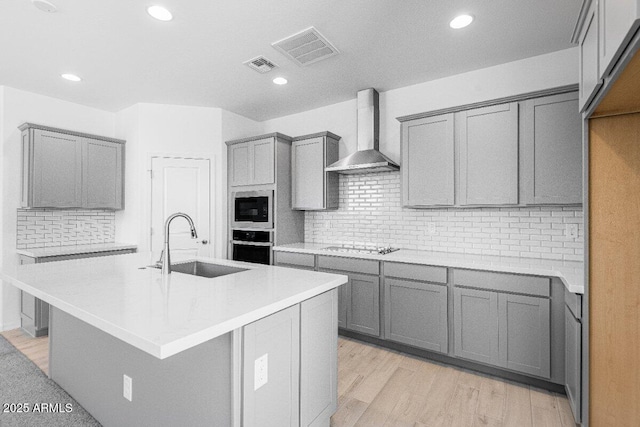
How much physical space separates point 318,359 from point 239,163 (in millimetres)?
3275

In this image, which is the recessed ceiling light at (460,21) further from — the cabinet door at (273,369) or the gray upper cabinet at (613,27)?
the cabinet door at (273,369)

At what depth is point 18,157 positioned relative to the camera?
3854 millimetres

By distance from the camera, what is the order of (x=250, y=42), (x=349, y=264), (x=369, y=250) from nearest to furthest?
(x=250, y=42), (x=349, y=264), (x=369, y=250)

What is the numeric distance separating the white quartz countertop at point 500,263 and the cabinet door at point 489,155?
1.75ft

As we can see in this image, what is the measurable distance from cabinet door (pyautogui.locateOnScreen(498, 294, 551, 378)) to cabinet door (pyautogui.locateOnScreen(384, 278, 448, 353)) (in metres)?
0.46

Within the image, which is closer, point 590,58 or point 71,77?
point 590,58

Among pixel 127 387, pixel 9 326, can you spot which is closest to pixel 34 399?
pixel 127 387

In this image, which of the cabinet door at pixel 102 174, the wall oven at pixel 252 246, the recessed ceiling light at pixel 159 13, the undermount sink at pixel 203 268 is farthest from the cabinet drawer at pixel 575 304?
Result: the cabinet door at pixel 102 174

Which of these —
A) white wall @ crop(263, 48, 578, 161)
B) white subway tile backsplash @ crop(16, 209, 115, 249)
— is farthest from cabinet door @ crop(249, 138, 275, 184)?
white subway tile backsplash @ crop(16, 209, 115, 249)

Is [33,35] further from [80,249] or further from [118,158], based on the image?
[80,249]

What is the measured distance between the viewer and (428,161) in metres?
3.23

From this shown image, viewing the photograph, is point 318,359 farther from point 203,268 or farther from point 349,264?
point 349,264

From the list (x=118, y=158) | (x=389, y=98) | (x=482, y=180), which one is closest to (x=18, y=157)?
(x=118, y=158)

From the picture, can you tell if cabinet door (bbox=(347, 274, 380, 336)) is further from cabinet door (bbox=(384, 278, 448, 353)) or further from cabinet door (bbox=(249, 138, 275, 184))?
cabinet door (bbox=(249, 138, 275, 184))
